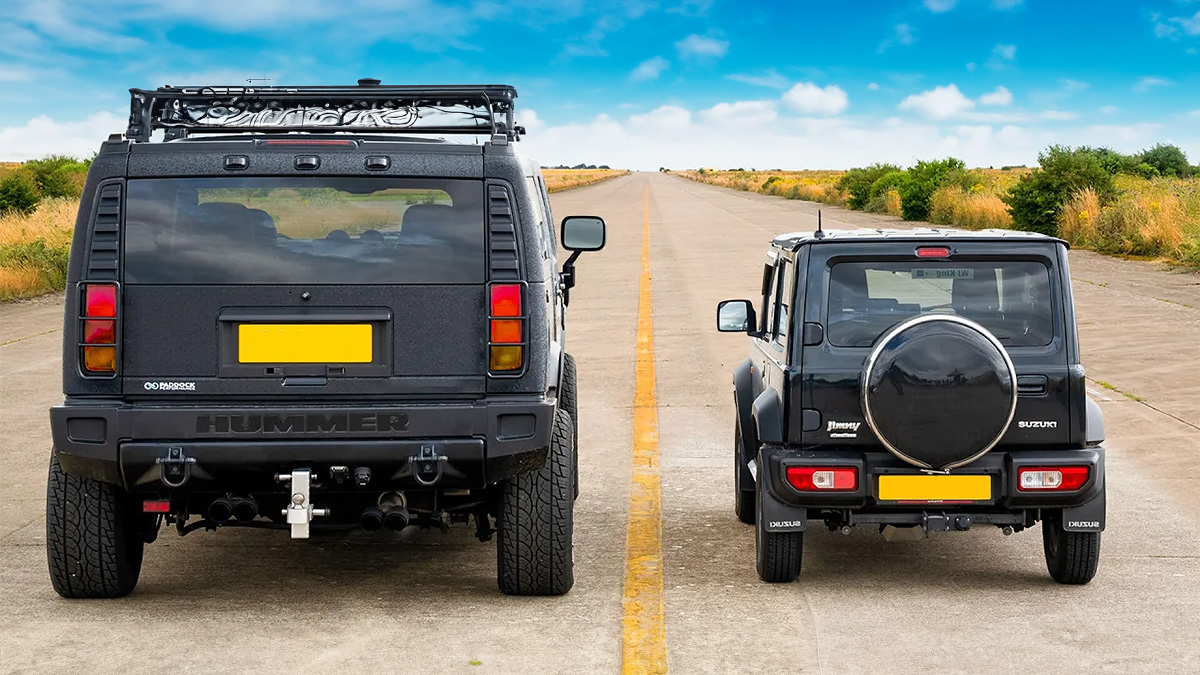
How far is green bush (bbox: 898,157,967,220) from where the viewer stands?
161ft

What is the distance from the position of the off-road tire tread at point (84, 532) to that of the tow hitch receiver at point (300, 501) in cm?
76

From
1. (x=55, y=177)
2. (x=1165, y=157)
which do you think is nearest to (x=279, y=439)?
(x=55, y=177)

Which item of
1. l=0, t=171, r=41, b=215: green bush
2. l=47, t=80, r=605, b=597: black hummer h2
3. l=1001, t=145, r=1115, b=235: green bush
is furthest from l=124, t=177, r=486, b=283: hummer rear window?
l=0, t=171, r=41, b=215: green bush

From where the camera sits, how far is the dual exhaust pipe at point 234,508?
5871 mm

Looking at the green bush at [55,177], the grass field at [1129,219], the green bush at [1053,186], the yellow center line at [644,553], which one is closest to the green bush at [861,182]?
the grass field at [1129,219]

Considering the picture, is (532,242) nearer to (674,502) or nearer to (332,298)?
(332,298)

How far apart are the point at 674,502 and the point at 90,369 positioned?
3.58m

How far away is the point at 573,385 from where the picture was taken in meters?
8.52

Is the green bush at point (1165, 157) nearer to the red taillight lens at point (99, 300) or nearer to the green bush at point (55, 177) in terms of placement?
the green bush at point (55, 177)

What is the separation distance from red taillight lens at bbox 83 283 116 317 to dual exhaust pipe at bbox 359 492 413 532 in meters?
1.26

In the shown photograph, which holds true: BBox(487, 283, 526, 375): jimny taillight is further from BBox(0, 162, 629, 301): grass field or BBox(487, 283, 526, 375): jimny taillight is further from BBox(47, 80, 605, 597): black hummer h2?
BBox(0, 162, 629, 301): grass field

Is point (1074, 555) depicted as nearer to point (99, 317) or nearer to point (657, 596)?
point (657, 596)

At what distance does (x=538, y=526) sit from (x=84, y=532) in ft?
6.08

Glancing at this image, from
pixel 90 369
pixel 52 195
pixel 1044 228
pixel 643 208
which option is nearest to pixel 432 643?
pixel 90 369
